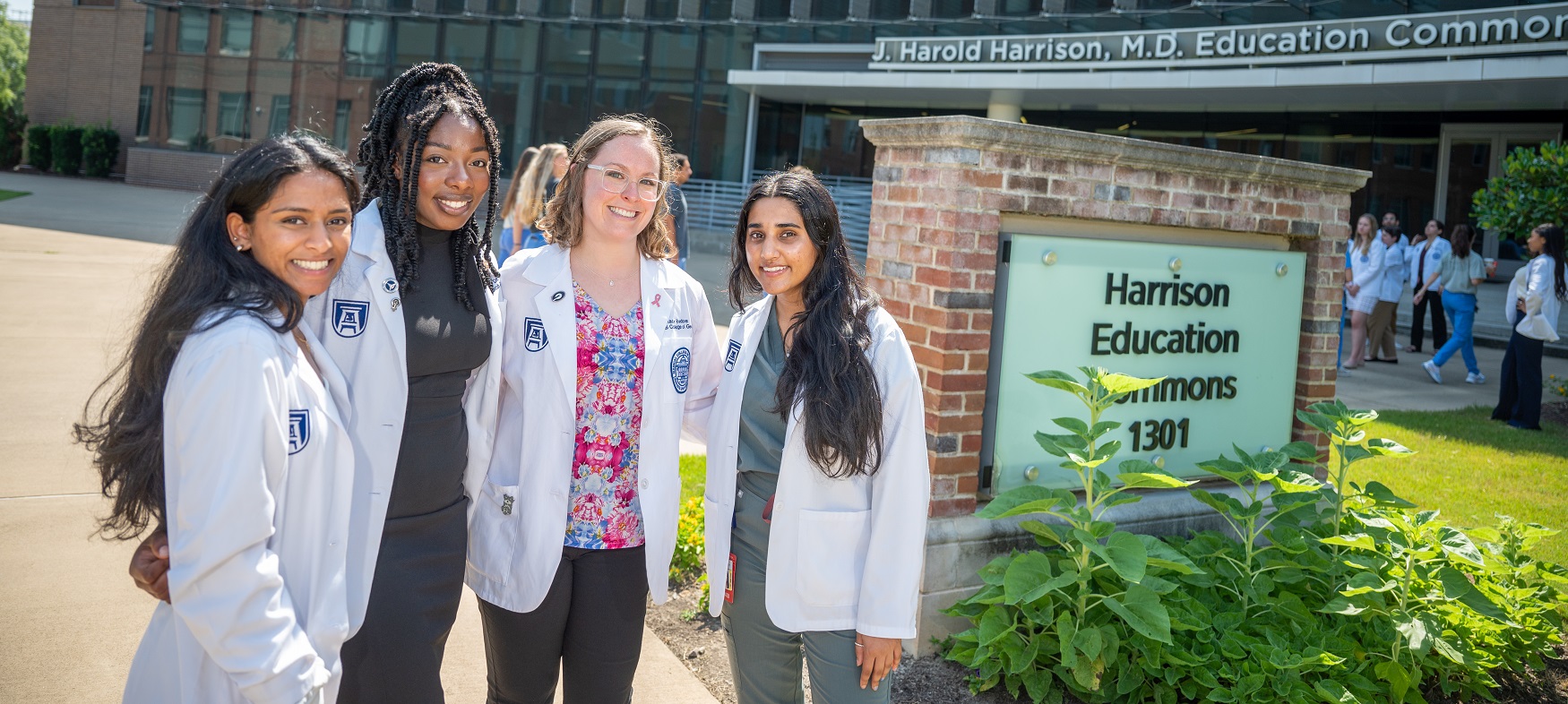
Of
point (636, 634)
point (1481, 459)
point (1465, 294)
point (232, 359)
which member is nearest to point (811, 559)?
point (636, 634)

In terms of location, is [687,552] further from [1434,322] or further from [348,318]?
[1434,322]

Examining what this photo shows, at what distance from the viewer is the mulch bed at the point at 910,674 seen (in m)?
3.89

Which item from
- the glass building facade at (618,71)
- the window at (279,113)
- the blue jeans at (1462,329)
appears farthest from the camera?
the window at (279,113)

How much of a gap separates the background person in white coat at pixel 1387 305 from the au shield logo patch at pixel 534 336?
12.8 metres

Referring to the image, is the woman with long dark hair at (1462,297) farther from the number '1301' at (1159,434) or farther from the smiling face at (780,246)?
the smiling face at (780,246)

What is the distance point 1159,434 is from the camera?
15.9 ft

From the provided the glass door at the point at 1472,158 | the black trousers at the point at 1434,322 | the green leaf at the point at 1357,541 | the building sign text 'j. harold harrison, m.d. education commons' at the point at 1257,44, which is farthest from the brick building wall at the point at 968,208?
the glass door at the point at 1472,158

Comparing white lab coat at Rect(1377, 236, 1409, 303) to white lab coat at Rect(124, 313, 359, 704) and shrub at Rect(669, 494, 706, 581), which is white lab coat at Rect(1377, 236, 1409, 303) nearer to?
shrub at Rect(669, 494, 706, 581)

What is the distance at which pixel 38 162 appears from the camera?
32719 millimetres

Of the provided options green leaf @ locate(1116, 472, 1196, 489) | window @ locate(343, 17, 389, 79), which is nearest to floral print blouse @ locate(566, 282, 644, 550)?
green leaf @ locate(1116, 472, 1196, 489)

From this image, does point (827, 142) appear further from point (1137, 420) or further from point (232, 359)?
point (232, 359)

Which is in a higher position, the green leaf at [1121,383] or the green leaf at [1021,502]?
the green leaf at [1121,383]

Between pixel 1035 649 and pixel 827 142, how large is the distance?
2607 centimetres

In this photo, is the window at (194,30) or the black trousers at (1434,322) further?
the window at (194,30)
